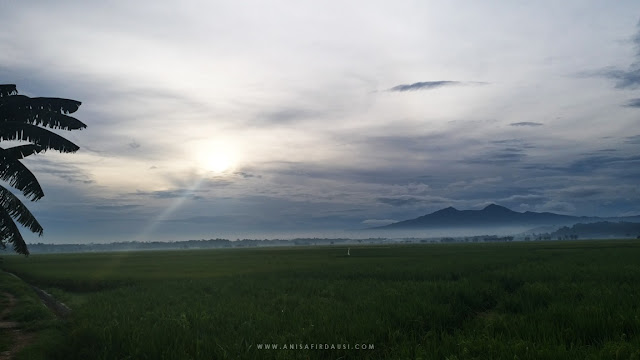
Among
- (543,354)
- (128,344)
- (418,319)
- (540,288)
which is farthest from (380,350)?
(540,288)

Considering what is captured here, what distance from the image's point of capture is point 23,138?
21.8 meters

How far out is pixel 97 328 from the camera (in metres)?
14.8

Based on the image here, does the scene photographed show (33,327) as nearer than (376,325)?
No

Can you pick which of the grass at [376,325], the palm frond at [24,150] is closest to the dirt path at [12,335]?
the grass at [376,325]

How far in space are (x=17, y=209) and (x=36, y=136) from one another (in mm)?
3665

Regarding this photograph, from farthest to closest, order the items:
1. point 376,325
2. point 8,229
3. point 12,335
A: point 8,229 < point 12,335 < point 376,325

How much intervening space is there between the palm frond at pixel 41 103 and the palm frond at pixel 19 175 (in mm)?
2228

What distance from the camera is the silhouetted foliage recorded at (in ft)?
70.4

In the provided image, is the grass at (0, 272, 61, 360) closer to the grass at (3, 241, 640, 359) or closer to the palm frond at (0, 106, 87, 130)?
the grass at (3, 241, 640, 359)

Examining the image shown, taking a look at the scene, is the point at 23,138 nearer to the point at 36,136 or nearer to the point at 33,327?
the point at 36,136

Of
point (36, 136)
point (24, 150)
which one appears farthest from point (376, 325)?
point (24, 150)

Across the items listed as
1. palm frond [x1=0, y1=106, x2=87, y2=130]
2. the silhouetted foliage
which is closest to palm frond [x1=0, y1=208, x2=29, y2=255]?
the silhouetted foliage

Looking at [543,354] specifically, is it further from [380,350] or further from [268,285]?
[268,285]

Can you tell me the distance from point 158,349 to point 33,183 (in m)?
14.2
